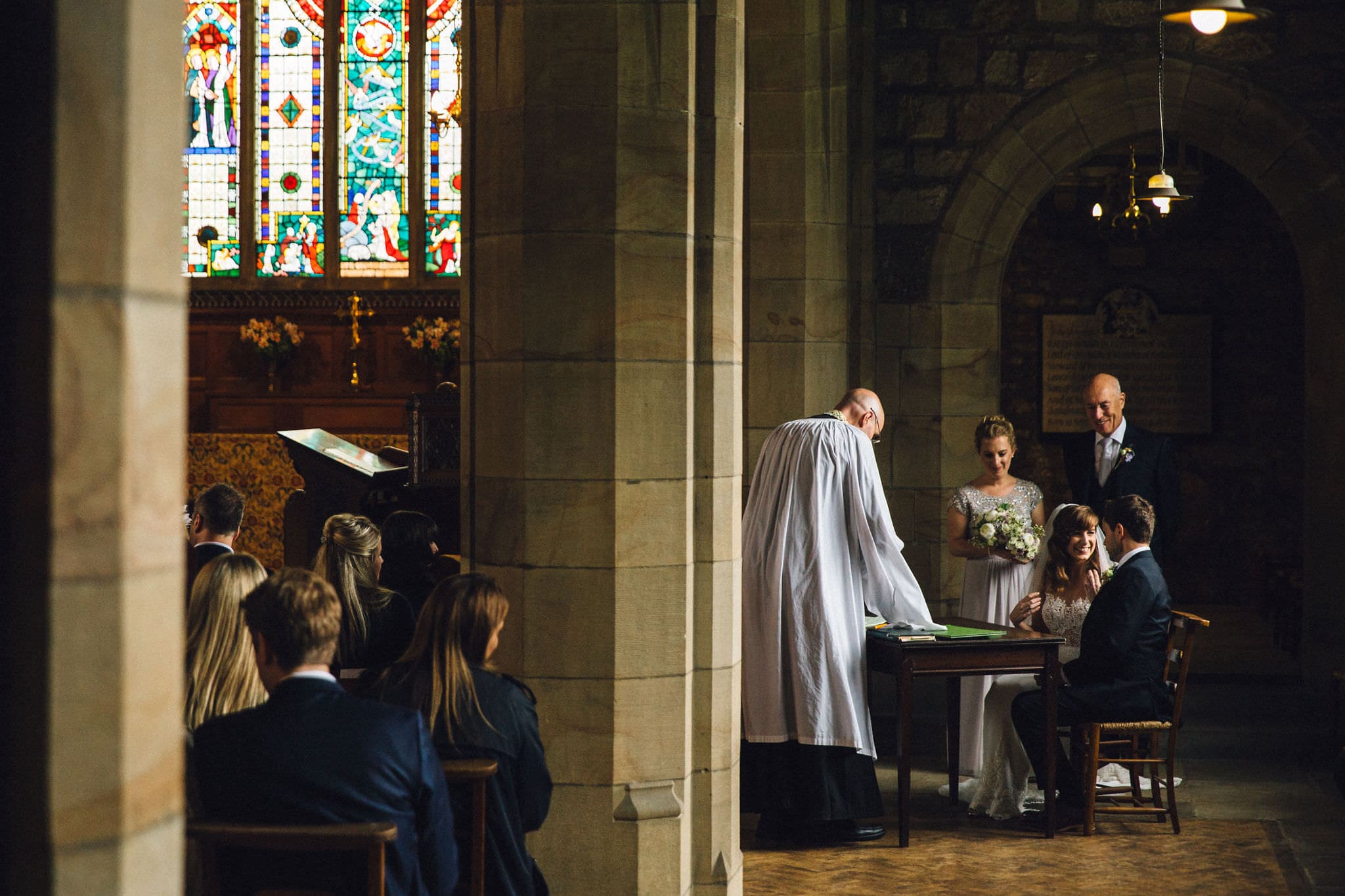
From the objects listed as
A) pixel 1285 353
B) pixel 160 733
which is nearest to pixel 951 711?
pixel 160 733

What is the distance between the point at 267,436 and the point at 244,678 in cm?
860

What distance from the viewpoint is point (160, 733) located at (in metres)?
1.72

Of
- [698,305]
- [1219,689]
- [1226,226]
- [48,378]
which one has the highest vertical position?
[1226,226]

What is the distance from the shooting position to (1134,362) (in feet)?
38.0

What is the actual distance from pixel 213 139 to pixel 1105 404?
7812 millimetres

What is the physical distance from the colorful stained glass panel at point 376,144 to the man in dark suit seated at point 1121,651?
24.1 feet

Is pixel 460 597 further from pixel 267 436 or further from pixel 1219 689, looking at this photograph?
pixel 267 436

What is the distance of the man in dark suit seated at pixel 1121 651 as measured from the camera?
18.4 feet

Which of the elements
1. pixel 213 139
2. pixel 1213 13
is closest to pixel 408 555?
pixel 1213 13

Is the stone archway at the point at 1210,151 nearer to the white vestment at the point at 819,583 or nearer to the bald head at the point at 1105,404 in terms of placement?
the bald head at the point at 1105,404

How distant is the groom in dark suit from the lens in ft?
21.8

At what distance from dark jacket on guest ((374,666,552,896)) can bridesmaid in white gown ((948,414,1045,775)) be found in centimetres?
329

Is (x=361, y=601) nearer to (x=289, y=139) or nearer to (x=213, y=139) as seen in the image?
(x=289, y=139)

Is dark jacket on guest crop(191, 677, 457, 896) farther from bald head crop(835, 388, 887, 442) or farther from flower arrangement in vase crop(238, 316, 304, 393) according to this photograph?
flower arrangement in vase crop(238, 316, 304, 393)
